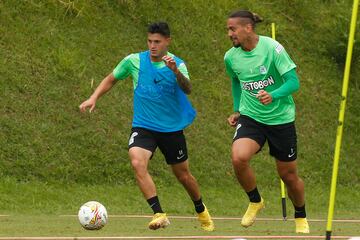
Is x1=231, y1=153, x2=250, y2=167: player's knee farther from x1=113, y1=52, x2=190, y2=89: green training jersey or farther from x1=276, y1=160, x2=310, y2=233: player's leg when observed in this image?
x1=113, y1=52, x2=190, y2=89: green training jersey

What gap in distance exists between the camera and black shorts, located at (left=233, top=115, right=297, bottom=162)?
11.9 metres

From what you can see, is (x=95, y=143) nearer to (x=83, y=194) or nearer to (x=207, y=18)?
(x=83, y=194)

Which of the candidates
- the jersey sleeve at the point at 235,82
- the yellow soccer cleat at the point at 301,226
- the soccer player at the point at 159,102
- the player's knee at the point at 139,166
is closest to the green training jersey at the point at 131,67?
the soccer player at the point at 159,102

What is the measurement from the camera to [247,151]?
11.8 meters

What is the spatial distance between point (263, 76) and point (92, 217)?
2330 millimetres

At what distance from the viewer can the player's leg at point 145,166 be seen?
12180 mm

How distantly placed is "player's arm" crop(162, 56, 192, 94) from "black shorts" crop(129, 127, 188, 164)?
592 mm

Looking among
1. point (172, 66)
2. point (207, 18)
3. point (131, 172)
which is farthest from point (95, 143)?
point (172, 66)

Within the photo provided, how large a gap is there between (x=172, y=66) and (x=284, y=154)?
153 cm

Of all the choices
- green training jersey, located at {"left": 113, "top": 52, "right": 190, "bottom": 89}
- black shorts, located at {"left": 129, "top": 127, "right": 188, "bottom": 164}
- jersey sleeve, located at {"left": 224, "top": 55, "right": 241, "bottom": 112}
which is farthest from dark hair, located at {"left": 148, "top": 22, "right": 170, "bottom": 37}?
black shorts, located at {"left": 129, "top": 127, "right": 188, "bottom": 164}

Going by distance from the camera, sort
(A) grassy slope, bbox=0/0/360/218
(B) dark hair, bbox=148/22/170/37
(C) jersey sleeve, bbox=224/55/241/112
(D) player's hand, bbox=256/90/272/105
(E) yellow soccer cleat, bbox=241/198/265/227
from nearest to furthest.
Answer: (D) player's hand, bbox=256/90/272/105 → (E) yellow soccer cleat, bbox=241/198/265/227 → (C) jersey sleeve, bbox=224/55/241/112 → (B) dark hair, bbox=148/22/170/37 → (A) grassy slope, bbox=0/0/360/218

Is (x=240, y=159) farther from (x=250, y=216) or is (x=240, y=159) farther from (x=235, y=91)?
(x=235, y=91)

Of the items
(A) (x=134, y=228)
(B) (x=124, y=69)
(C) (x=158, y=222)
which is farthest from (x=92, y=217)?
(B) (x=124, y=69)

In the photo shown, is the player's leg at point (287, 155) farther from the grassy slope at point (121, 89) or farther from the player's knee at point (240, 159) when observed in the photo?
the grassy slope at point (121, 89)
